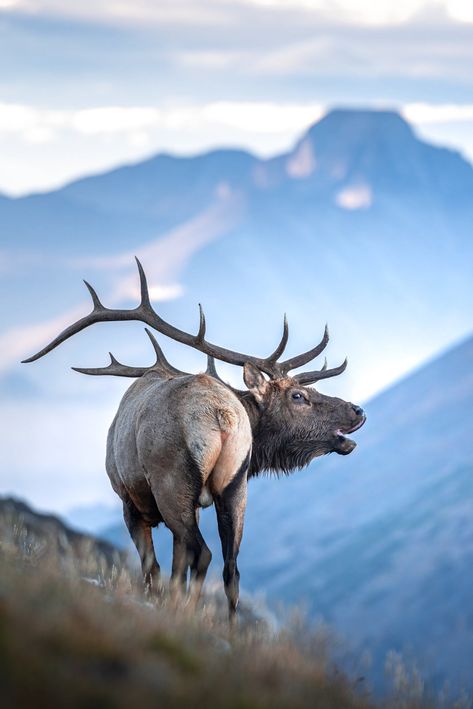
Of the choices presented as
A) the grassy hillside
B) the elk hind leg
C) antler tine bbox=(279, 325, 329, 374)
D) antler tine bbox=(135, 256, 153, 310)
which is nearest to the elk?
the elk hind leg

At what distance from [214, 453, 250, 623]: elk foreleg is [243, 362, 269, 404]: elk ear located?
190 centimetres

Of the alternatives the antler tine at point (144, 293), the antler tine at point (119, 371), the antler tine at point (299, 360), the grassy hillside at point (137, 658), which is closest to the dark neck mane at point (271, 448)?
the antler tine at point (299, 360)

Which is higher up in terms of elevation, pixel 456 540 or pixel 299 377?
pixel 456 540

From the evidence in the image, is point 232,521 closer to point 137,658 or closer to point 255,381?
point 255,381

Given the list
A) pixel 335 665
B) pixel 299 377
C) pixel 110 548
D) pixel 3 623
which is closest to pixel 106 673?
pixel 3 623

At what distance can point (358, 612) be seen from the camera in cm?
17938

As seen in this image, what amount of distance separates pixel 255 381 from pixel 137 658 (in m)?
6.44

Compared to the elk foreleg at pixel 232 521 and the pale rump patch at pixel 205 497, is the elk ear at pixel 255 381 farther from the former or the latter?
the pale rump patch at pixel 205 497

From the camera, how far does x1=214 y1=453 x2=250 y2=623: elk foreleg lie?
10938 millimetres

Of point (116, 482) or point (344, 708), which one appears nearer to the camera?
point (344, 708)

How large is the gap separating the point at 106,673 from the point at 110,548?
33.7m

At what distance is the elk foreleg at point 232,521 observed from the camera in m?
10.9

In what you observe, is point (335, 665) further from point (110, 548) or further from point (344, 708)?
point (110, 548)

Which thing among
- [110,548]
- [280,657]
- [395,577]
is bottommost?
[280,657]
